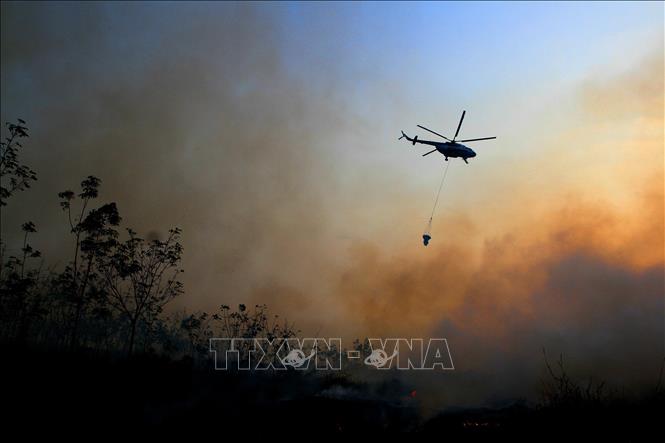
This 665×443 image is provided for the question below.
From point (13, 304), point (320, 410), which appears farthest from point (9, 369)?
point (320, 410)

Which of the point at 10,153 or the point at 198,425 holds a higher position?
the point at 10,153

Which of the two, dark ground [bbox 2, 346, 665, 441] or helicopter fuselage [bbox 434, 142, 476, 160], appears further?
dark ground [bbox 2, 346, 665, 441]

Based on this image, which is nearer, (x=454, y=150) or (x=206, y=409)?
(x=454, y=150)

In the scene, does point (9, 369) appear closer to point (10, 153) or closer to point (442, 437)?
point (10, 153)

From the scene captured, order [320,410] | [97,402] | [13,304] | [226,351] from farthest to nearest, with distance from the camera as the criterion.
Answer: [226,351], [13,304], [320,410], [97,402]

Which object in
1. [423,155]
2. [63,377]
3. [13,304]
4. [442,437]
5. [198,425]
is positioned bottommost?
[442,437]

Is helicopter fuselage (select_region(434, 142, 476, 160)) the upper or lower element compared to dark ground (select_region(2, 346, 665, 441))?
upper

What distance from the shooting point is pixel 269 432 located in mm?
44656

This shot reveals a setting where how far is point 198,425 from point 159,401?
744 cm

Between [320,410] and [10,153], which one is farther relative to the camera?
[320,410]

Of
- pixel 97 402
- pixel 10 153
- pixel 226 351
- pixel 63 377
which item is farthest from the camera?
pixel 226 351

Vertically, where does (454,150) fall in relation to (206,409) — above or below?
above

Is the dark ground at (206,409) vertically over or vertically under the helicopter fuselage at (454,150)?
under

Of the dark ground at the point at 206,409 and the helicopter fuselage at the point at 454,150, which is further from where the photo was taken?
the dark ground at the point at 206,409
